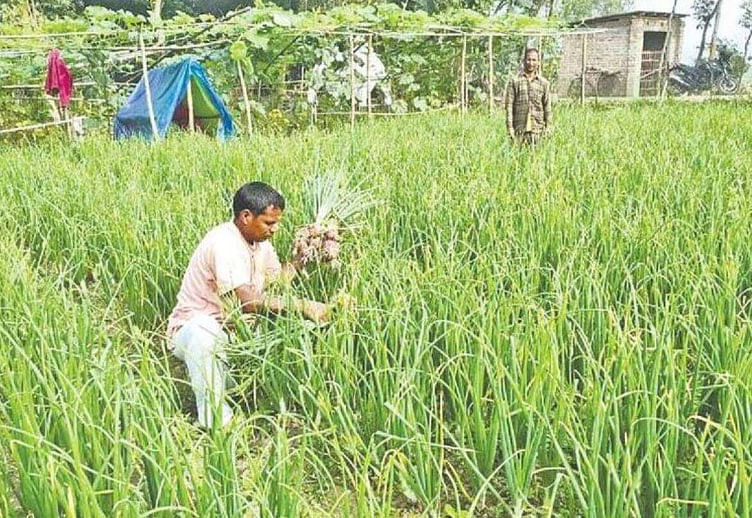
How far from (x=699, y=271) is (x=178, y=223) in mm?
2494

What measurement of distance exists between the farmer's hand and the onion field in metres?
0.08

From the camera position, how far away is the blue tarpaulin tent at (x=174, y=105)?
9547 millimetres

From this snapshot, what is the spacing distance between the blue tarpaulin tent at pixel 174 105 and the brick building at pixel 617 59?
14.2 meters

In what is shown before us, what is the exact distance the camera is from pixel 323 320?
2617 millimetres

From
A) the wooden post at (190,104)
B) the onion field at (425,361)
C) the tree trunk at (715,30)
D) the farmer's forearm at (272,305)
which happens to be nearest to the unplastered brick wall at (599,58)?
the tree trunk at (715,30)

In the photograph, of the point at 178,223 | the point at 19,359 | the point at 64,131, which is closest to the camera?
the point at 19,359

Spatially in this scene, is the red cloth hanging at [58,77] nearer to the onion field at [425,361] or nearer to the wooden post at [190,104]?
the wooden post at [190,104]

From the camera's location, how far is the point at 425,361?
2.25 metres

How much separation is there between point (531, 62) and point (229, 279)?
4.10 metres

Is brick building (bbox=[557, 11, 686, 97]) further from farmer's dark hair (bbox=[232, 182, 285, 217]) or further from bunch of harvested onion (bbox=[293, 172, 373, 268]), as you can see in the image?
farmer's dark hair (bbox=[232, 182, 285, 217])

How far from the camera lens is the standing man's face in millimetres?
Result: 5980

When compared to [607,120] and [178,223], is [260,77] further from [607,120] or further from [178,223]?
[178,223]

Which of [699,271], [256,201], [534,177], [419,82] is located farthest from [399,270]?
[419,82]

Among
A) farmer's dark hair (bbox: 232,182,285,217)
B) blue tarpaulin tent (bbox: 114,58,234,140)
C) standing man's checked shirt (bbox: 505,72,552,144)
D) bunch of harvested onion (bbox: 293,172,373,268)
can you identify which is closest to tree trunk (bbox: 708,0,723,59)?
blue tarpaulin tent (bbox: 114,58,234,140)
